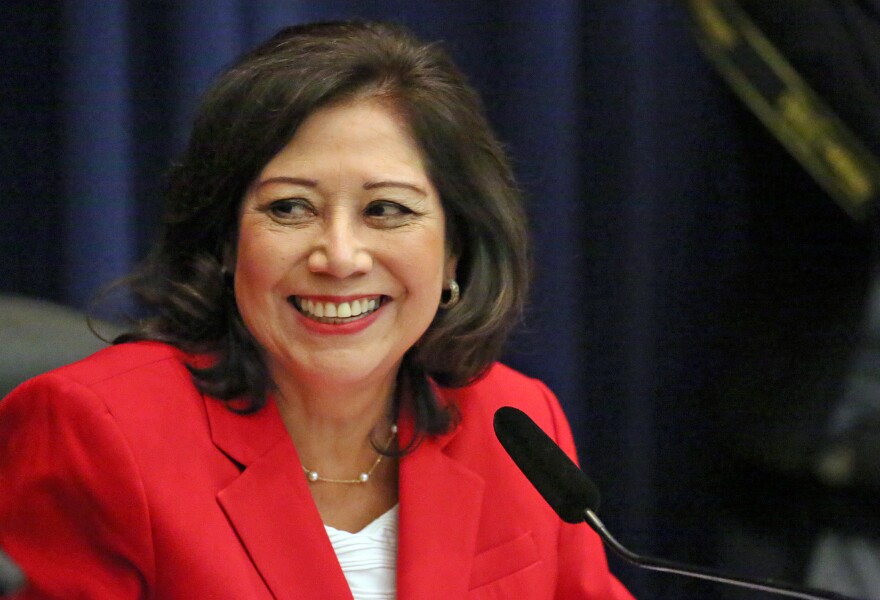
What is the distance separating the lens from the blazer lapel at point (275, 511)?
1.21 m

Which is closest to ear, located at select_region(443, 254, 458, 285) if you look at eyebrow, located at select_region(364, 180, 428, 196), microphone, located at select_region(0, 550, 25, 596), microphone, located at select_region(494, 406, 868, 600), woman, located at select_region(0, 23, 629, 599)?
woman, located at select_region(0, 23, 629, 599)

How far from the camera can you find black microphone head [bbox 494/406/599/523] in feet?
3.27

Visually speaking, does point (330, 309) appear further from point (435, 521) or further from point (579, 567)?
point (579, 567)

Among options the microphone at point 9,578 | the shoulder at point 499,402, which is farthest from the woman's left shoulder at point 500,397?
the microphone at point 9,578

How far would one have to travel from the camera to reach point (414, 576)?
4.23 feet

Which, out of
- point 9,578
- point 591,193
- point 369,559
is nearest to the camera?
point 9,578

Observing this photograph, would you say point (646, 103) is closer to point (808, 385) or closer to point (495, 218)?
point (808, 385)

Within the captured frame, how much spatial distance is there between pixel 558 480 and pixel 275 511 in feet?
1.24

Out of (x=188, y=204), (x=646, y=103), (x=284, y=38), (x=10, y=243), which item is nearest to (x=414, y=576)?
(x=188, y=204)

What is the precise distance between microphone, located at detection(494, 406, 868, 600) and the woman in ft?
0.98

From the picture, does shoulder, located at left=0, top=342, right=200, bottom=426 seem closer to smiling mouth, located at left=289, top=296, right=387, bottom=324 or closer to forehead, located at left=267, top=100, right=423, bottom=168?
smiling mouth, located at left=289, top=296, right=387, bottom=324

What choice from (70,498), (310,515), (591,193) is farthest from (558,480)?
(591,193)

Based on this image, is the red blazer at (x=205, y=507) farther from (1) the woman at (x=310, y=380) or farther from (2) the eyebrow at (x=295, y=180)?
(2) the eyebrow at (x=295, y=180)

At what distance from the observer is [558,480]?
1009 mm
